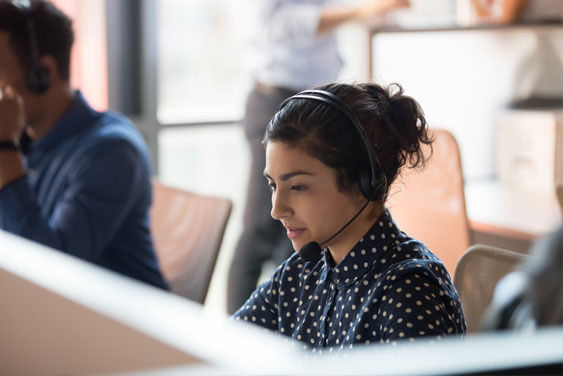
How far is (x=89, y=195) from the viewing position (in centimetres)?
154

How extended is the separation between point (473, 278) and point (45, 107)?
102 centimetres

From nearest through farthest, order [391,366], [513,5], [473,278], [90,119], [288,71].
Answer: [391,366], [473,278], [90,119], [288,71], [513,5]

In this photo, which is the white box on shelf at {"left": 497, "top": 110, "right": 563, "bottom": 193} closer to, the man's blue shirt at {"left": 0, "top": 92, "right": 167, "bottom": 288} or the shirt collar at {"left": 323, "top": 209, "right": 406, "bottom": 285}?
the man's blue shirt at {"left": 0, "top": 92, "right": 167, "bottom": 288}

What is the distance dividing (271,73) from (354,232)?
136cm

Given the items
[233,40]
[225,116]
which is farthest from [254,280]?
[233,40]

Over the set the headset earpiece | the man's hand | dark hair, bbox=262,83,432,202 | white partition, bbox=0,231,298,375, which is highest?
white partition, bbox=0,231,298,375

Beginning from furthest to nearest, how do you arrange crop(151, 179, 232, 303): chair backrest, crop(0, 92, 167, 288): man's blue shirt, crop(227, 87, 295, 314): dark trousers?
crop(227, 87, 295, 314): dark trousers, crop(151, 179, 232, 303): chair backrest, crop(0, 92, 167, 288): man's blue shirt

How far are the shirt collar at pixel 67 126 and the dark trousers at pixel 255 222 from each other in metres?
0.71

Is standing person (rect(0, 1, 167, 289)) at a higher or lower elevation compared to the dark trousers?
higher

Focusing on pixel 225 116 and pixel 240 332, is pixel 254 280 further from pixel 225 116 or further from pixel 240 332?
pixel 240 332

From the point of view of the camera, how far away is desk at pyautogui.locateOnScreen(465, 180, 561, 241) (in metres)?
1.91

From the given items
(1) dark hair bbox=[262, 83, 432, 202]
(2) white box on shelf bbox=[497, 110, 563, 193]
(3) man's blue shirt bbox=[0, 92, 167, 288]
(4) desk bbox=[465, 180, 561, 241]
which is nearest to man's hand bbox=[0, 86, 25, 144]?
(3) man's blue shirt bbox=[0, 92, 167, 288]

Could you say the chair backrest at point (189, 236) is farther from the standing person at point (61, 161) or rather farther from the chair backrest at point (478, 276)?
the chair backrest at point (478, 276)

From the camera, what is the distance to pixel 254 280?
2.45 metres
